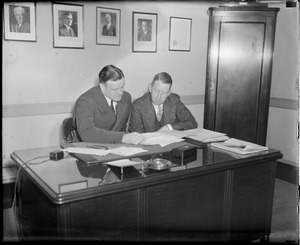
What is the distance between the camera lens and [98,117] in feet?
9.81

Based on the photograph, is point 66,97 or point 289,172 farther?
point 289,172

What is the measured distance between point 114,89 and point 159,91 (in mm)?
439

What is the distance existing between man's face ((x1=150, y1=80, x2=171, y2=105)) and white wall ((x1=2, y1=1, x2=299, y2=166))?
879mm

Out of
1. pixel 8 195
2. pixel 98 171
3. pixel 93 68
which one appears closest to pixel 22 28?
pixel 93 68

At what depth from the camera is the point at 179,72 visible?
4387 mm

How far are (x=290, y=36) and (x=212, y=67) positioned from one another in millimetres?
918

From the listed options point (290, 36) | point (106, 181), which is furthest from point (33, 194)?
point (290, 36)

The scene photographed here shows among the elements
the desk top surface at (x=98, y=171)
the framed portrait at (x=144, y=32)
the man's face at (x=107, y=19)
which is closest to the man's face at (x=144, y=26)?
the framed portrait at (x=144, y=32)

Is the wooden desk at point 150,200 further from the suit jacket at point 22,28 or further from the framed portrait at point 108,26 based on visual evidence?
the framed portrait at point 108,26

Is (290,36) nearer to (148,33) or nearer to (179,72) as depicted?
(179,72)

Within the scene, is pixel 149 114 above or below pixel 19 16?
below

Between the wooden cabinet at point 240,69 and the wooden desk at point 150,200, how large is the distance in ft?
5.71

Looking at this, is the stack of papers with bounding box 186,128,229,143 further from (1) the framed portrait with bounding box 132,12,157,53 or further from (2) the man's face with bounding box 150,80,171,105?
(1) the framed portrait with bounding box 132,12,157,53

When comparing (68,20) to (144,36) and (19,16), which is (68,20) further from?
(144,36)
